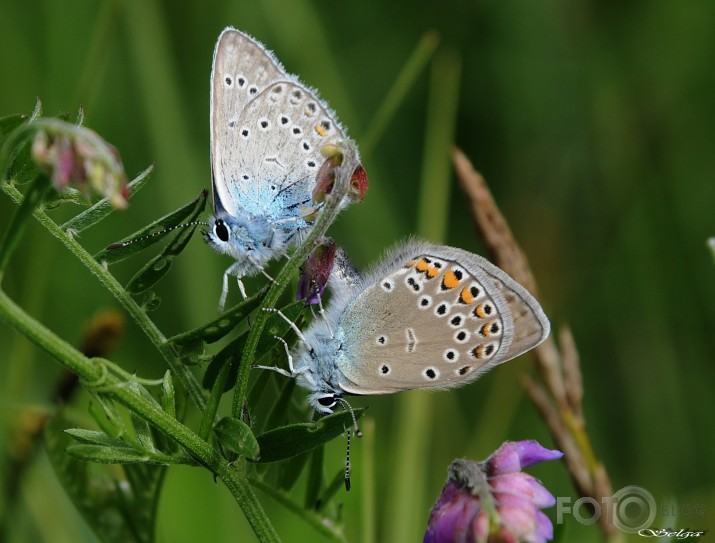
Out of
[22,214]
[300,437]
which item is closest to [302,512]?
[300,437]

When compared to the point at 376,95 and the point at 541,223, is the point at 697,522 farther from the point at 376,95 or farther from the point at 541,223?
the point at 376,95

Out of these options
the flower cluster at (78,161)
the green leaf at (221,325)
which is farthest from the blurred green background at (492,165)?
the flower cluster at (78,161)

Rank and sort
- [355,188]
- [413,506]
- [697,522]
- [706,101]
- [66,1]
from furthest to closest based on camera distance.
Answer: [706,101]
[66,1]
[697,522]
[413,506]
[355,188]

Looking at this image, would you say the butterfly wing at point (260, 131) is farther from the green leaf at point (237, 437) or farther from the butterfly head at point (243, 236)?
the green leaf at point (237, 437)

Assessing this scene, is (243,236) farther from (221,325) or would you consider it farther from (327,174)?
(327,174)

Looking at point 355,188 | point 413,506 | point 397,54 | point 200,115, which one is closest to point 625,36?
point 397,54
